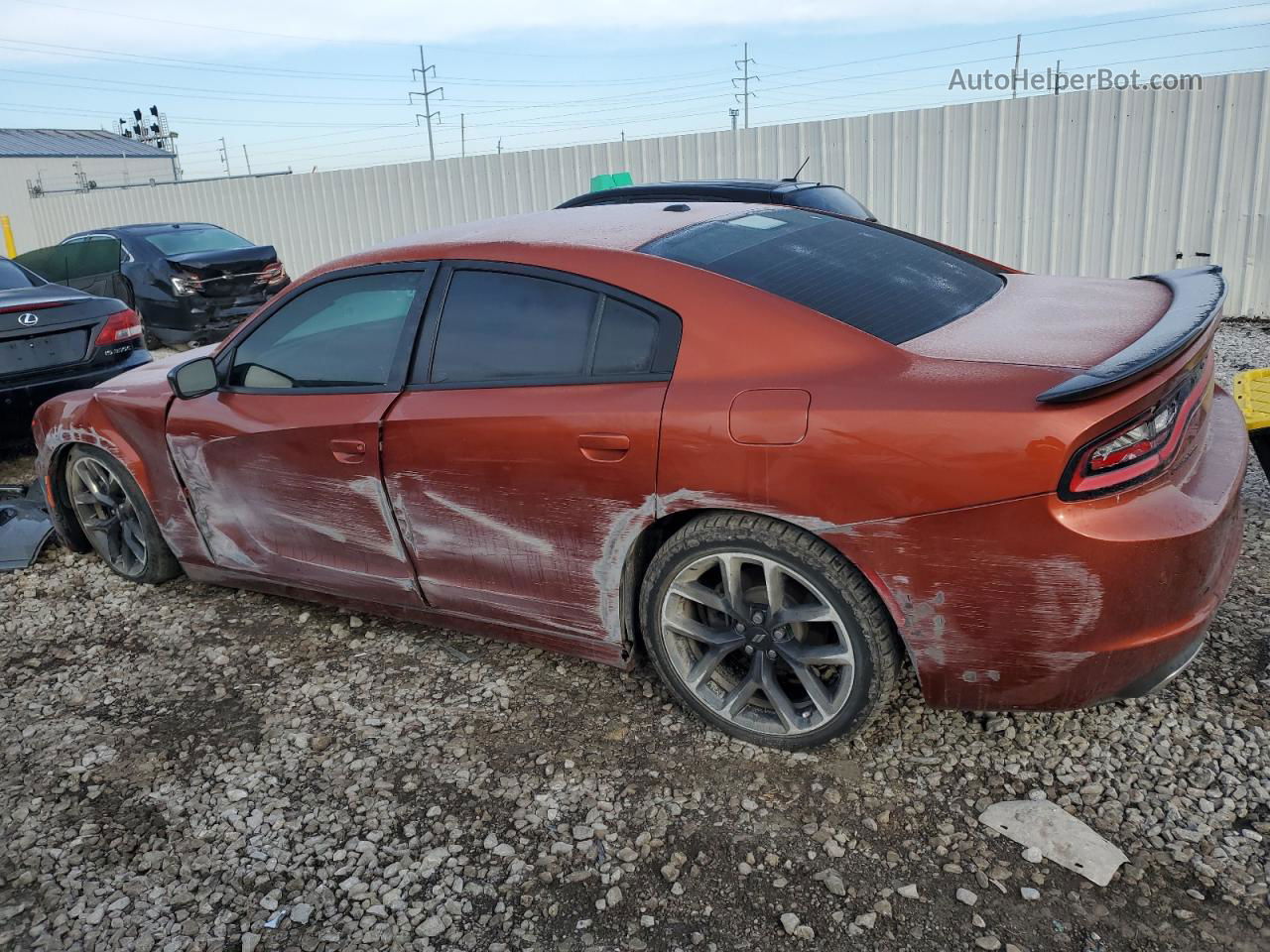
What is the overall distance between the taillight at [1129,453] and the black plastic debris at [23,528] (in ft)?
15.8

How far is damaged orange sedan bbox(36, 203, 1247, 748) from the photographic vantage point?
2184 mm

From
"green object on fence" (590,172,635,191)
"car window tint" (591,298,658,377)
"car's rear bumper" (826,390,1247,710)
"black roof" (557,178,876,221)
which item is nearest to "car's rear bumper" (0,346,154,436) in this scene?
"black roof" (557,178,876,221)

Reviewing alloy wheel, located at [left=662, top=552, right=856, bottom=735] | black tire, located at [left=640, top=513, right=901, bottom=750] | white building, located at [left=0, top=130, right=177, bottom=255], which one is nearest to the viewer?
black tire, located at [left=640, top=513, right=901, bottom=750]

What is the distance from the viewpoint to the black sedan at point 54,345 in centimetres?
559

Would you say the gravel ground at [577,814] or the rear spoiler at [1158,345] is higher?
the rear spoiler at [1158,345]

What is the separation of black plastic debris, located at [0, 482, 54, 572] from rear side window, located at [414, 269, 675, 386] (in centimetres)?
300

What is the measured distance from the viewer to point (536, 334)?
287 centimetres

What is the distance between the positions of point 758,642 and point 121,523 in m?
3.23

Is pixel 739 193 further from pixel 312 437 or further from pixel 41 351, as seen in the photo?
pixel 41 351

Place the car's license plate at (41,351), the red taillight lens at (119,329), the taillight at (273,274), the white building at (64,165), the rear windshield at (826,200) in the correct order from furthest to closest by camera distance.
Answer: the white building at (64,165) → the taillight at (273,274) → the rear windshield at (826,200) → the red taillight lens at (119,329) → the car's license plate at (41,351)

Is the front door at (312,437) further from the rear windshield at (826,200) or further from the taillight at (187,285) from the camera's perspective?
the taillight at (187,285)

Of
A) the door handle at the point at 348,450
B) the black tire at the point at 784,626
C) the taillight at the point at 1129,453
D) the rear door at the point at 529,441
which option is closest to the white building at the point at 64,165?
the door handle at the point at 348,450

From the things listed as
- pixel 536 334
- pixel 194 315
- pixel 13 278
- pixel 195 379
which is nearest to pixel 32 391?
pixel 13 278

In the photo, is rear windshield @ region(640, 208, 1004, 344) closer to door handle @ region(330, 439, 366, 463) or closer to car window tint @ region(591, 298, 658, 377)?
car window tint @ region(591, 298, 658, 377)
